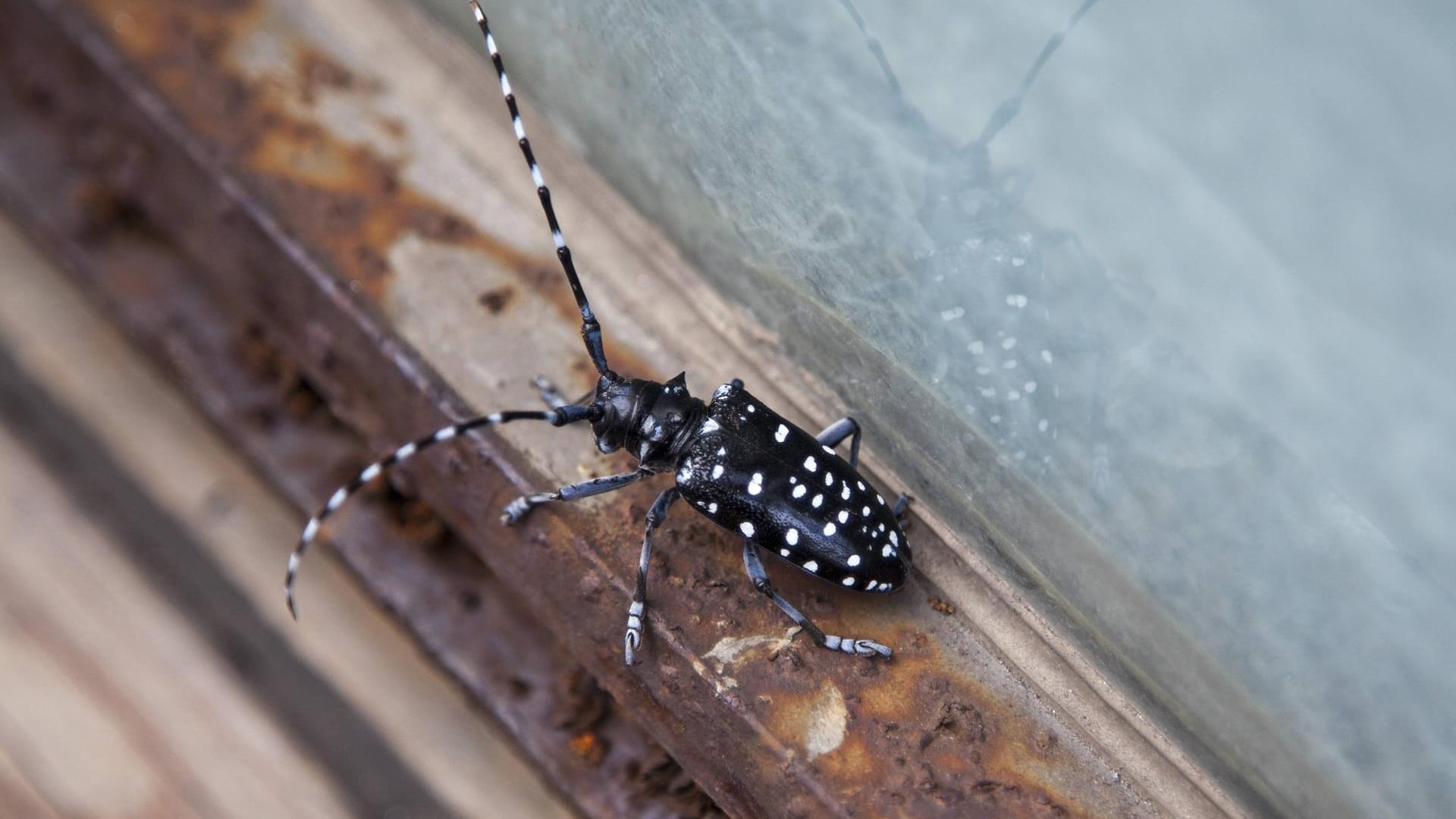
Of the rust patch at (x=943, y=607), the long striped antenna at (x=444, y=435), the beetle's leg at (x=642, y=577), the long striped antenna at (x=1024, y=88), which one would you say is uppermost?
the long striped antenna at (x=444, y=435)

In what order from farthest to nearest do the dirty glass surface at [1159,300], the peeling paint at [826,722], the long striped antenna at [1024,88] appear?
the peeling paint at [826,722], the long striped antenna at [1024,88], the dirty glass surface at [1159,300]

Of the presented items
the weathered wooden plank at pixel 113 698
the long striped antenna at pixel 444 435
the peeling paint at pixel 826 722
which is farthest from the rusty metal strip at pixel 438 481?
the weathered wooden plank at pixel 113 698

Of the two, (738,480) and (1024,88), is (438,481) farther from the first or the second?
(1024,88)

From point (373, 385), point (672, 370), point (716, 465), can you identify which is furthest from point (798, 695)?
point (373, 385)

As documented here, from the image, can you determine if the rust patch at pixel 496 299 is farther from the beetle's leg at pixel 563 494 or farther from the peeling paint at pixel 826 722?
the peeling paint at pixel 826 722

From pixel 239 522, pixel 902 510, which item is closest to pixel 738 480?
pixel 902 510

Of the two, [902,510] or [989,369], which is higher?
[989,369]

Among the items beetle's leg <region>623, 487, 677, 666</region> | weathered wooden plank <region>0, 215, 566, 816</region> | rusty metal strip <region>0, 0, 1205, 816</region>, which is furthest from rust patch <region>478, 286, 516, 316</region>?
weathered wooden plank <region>0, 215, 566, 816</region>
